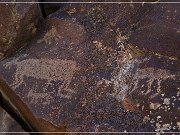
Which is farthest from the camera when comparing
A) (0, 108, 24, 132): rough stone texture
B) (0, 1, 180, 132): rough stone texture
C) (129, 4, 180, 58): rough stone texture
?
(0, 108, 24, 132): rough stone texture

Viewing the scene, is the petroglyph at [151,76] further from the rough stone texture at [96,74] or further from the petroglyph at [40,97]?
the petroglyph at [40,97]

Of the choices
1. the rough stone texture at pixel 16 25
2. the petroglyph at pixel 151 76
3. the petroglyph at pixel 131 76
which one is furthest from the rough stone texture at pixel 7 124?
the petroglyph at pixel 151 76

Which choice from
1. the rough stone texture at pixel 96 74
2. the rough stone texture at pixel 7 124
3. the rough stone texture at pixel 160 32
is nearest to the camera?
the rough stone texture at pixel 96 74

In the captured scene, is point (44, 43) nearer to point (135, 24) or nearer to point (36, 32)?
point (36, 32)

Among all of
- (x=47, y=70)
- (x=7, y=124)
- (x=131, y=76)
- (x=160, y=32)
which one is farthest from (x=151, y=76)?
(x=7, y=124)

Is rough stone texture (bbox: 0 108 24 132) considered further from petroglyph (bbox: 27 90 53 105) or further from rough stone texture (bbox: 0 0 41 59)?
rough stone texture (bbox: 0 0 41 59)

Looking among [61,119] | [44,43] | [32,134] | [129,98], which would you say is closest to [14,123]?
[32,134]

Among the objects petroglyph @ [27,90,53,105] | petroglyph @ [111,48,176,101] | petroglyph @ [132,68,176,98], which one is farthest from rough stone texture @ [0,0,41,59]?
petroglyph @ [132,68,176,98]
